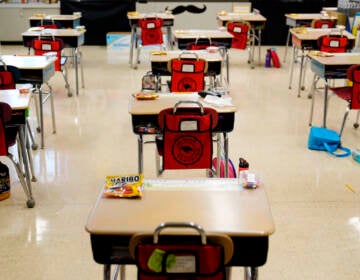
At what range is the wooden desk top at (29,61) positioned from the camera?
16.2 feet

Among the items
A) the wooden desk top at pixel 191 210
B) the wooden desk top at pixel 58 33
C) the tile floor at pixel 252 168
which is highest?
the wooden desk top at pixel 58 33

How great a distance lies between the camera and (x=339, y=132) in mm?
5629

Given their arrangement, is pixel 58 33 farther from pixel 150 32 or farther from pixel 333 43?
pixel 333 43

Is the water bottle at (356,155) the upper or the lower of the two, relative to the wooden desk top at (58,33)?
lower

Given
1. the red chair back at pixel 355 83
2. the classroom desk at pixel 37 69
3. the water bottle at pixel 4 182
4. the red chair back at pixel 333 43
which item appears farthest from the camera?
the red chair back at pixel 333 43

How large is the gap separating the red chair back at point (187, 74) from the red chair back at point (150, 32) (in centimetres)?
327

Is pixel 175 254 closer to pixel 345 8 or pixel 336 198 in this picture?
pixel 336 198

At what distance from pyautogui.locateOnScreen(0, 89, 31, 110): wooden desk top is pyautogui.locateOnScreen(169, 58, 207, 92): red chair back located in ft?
5.21

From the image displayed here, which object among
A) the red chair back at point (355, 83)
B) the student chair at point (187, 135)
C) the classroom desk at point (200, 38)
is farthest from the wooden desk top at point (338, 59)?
the student chair at point (187, 135)

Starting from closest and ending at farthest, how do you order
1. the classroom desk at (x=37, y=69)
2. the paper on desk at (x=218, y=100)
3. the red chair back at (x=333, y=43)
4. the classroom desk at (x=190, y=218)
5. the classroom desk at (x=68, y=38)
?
the classroom desk at (x=190, y=218)
the paper on desk at (x=218, y=100)
the classroom desk at (x=37, y=69)
the red chair back at (x=333, y=43)
the classroom desk at (x=68, y=38)

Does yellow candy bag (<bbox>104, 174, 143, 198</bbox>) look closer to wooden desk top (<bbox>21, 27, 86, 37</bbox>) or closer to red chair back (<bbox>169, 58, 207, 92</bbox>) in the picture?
red chair back (<bbox>169, 58, 207, 92</bbox>)

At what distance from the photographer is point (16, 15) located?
10.9 meters

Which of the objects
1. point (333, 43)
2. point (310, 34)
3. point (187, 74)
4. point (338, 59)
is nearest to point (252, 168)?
point (187, 74)

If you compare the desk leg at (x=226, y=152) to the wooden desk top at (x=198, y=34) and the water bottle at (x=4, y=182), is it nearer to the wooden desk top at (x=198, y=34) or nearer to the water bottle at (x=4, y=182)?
the water bottle at (x=4, y=182)
